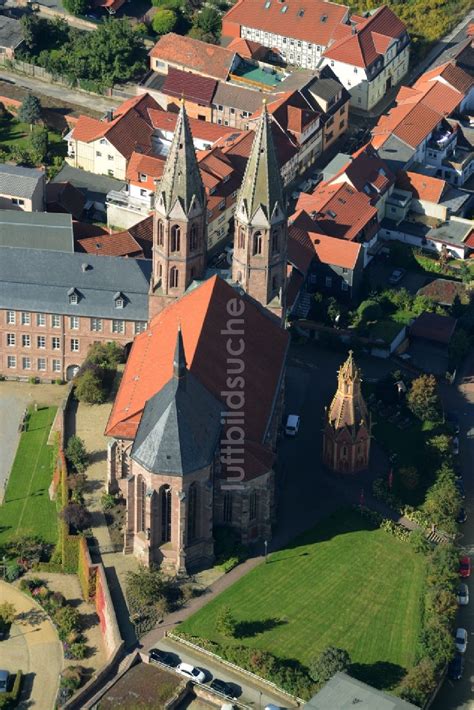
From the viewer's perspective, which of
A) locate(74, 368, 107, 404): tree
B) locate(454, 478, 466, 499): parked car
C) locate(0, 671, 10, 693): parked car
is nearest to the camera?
locate(0, 671, 10, 693): parked car

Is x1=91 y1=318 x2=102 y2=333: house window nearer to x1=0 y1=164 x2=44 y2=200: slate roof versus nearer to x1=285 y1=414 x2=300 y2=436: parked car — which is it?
x1=285 y1=414 x2=300 y2=436: parked car

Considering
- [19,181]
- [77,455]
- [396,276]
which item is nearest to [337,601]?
[77,455]

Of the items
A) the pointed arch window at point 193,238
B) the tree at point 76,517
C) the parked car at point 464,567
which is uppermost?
the pointed arch window at point 193,238

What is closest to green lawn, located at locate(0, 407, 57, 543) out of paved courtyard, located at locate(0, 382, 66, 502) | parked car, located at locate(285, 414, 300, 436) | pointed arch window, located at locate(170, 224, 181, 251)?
paved courtyard, located at locate(0, 382, 66, 502)

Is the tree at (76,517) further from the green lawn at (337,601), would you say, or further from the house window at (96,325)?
the house window at (96,325)

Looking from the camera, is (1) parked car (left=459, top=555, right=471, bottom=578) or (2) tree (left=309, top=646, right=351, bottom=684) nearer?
(2) tree (left=309, top=646, right=351, bottom=684)

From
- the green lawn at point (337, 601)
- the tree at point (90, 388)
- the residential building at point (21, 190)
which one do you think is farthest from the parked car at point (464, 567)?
the residential building at point (21, 190)

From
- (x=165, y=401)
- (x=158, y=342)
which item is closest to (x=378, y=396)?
(x=158, y=342)
